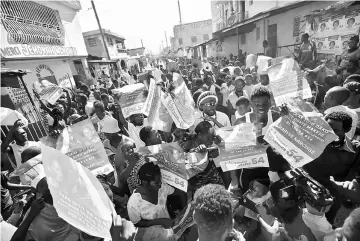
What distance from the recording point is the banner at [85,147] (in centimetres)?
228

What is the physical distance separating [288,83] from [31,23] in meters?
13.6

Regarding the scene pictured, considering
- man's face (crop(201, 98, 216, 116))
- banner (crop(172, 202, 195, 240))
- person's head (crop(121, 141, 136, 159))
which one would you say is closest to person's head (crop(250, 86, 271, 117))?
man's face (crop(201, 98, 216, 116))

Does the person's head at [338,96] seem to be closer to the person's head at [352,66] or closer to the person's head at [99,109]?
the person's head at [352,66]

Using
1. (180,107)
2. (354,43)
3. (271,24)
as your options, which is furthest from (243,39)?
(180,107)

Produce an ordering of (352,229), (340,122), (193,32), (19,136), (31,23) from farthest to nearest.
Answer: (193,32) → (31,23) → (19,136) → (340,122) → (352,229)

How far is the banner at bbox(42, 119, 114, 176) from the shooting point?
2.28m

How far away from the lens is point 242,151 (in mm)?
2115

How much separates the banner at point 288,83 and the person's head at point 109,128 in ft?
9.07

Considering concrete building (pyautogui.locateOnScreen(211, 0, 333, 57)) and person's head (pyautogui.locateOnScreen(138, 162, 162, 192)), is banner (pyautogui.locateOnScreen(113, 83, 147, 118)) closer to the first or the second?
person's head (pyautogui.locateOnScreen(138, 162, 162, 192))

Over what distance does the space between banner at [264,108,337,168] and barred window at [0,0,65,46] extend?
1190cm

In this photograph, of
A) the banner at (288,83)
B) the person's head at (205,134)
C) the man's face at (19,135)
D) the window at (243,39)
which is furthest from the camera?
the window at (243,39)

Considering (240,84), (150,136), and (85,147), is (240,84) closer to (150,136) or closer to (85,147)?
(150,136)

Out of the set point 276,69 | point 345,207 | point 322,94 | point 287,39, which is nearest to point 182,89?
point 276,69

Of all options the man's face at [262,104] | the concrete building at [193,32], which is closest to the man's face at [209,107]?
the man's face at [262,104]
